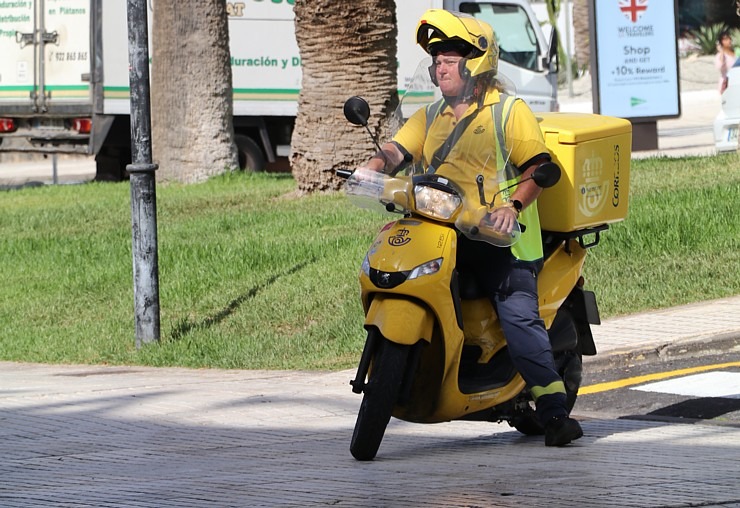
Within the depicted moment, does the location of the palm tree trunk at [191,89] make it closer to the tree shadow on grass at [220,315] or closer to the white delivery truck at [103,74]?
the white delivery truck at [103,74]

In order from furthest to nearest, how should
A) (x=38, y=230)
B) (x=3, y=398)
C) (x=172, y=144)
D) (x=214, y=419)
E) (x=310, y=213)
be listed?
(x=172, y=144)
(x=38, y=230)
(x=310, y=213)
(x=3, y=398)
(x=214, y=419)

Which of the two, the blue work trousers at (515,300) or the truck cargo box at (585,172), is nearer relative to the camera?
the blue work trousers at (515,300)

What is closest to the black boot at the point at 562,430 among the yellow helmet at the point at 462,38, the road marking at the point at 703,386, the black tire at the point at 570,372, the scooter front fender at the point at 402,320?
the black tire at the point at 570,372

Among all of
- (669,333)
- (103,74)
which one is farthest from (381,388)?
(103,74)

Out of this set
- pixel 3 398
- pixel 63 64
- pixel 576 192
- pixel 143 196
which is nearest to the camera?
pixel 576 192

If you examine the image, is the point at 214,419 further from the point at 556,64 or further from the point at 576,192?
the point at 556,64

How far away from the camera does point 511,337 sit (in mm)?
6121

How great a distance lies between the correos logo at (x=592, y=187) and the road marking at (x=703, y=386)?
1738 mm

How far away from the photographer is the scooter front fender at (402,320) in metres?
5.75

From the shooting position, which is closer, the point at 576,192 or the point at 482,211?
the point at 482,211

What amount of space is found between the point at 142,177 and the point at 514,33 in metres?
14.6

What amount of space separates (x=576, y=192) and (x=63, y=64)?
17.4 m

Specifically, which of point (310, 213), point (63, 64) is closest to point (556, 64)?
point (63, 64)

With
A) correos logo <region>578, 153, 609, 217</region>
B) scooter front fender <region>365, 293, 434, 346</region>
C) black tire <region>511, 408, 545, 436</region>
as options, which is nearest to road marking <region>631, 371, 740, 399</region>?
black tire <region>511, 408, 545, 436</region>
